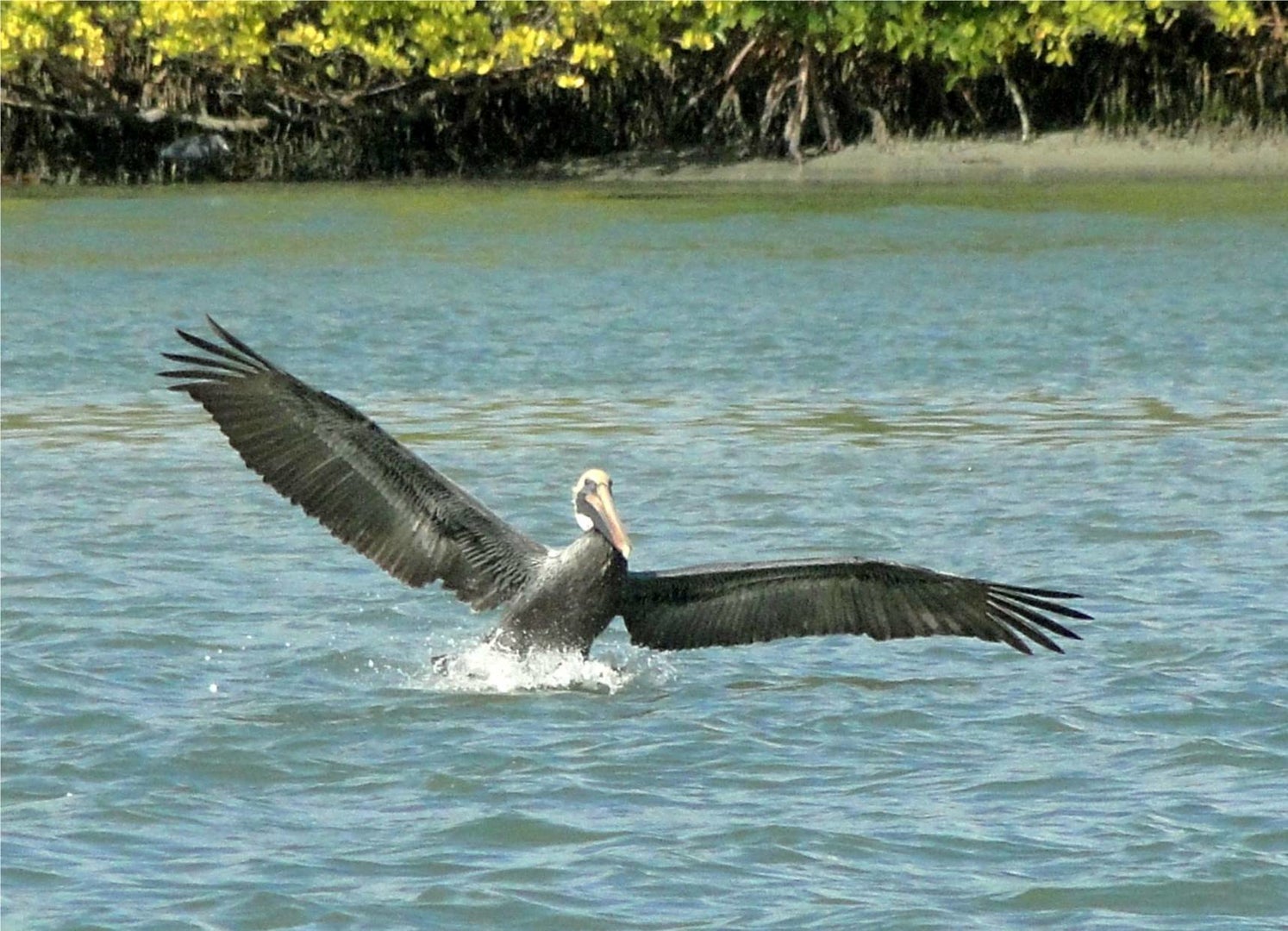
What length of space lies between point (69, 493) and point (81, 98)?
2644cm

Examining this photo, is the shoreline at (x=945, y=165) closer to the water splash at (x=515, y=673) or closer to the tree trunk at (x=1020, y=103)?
the tree trunk at (x=1020, y=103)

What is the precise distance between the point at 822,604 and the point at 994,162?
83.1 ft

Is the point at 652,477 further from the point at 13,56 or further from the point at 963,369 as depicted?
the point at 13,56

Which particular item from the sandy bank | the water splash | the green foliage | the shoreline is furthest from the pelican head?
the green foliage

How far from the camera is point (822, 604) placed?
7.33m

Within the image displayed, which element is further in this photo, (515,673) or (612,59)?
(612,59)

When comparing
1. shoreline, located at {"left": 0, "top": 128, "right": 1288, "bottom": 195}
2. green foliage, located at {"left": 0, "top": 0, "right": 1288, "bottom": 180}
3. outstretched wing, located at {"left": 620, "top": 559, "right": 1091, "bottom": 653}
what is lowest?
shoreline, located at {"left": 0, "top": 128, "right": 1288, "bottom": 195}

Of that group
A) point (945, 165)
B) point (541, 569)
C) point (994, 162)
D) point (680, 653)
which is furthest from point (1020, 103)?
point (541, 569)

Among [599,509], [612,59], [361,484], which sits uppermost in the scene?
[612,59]

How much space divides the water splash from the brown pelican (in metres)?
0.05

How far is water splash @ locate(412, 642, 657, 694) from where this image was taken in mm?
7445

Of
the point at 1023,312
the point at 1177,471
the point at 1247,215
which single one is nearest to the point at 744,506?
the point at 1177,471

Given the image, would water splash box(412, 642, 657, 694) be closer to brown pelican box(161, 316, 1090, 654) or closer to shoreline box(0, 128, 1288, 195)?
brown pelican box(161, 316, 1090, 654)

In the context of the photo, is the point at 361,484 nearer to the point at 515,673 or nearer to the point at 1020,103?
the point at 515,673
